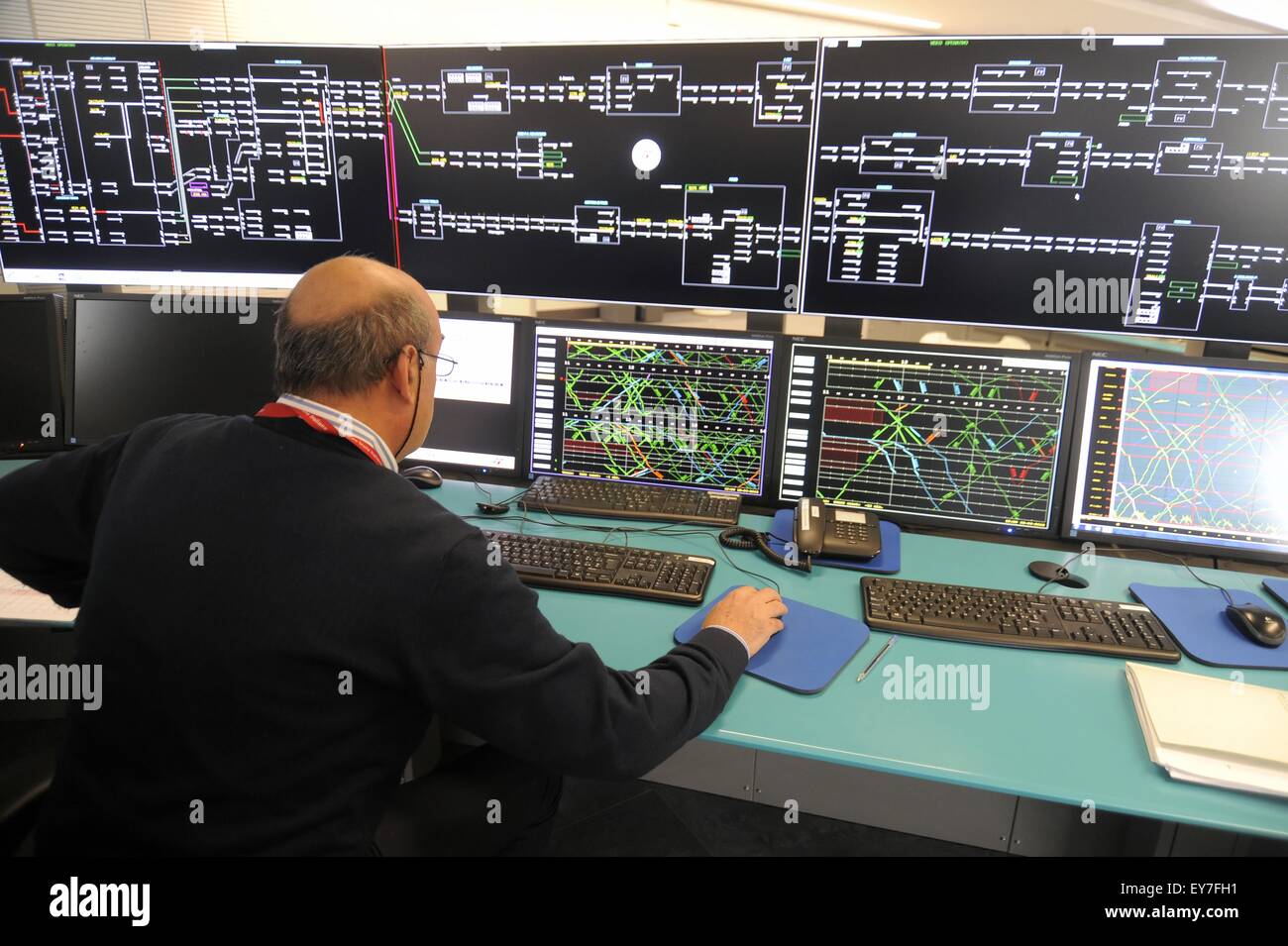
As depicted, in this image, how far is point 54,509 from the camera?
4.17 feet

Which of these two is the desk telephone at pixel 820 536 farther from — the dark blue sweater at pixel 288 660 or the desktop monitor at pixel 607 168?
the dark blue sweater at pixel 288 660

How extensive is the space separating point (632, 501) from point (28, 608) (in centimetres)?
117

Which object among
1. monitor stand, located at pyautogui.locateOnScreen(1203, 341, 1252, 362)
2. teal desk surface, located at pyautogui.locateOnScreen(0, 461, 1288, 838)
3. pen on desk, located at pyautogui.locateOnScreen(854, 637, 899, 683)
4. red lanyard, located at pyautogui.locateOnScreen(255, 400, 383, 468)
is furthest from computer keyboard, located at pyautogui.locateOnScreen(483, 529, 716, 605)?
monitor stand, located at pyautogui.locateOnScreen(1203, 341, 1252, 362)

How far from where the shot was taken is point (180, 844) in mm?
979

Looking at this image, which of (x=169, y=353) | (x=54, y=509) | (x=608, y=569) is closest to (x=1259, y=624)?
(x=608, y=569)

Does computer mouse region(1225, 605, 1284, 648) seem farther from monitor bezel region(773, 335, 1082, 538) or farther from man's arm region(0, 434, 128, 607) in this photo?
man's arm region(0, 434, 128, 607)

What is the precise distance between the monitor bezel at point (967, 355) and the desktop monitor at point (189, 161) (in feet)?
3.51

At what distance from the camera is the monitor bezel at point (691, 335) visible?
184 cm

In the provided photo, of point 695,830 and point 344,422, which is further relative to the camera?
point 695,830

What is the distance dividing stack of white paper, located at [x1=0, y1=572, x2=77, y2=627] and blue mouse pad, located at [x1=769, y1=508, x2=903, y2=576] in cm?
133

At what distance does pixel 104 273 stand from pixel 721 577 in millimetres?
1859
